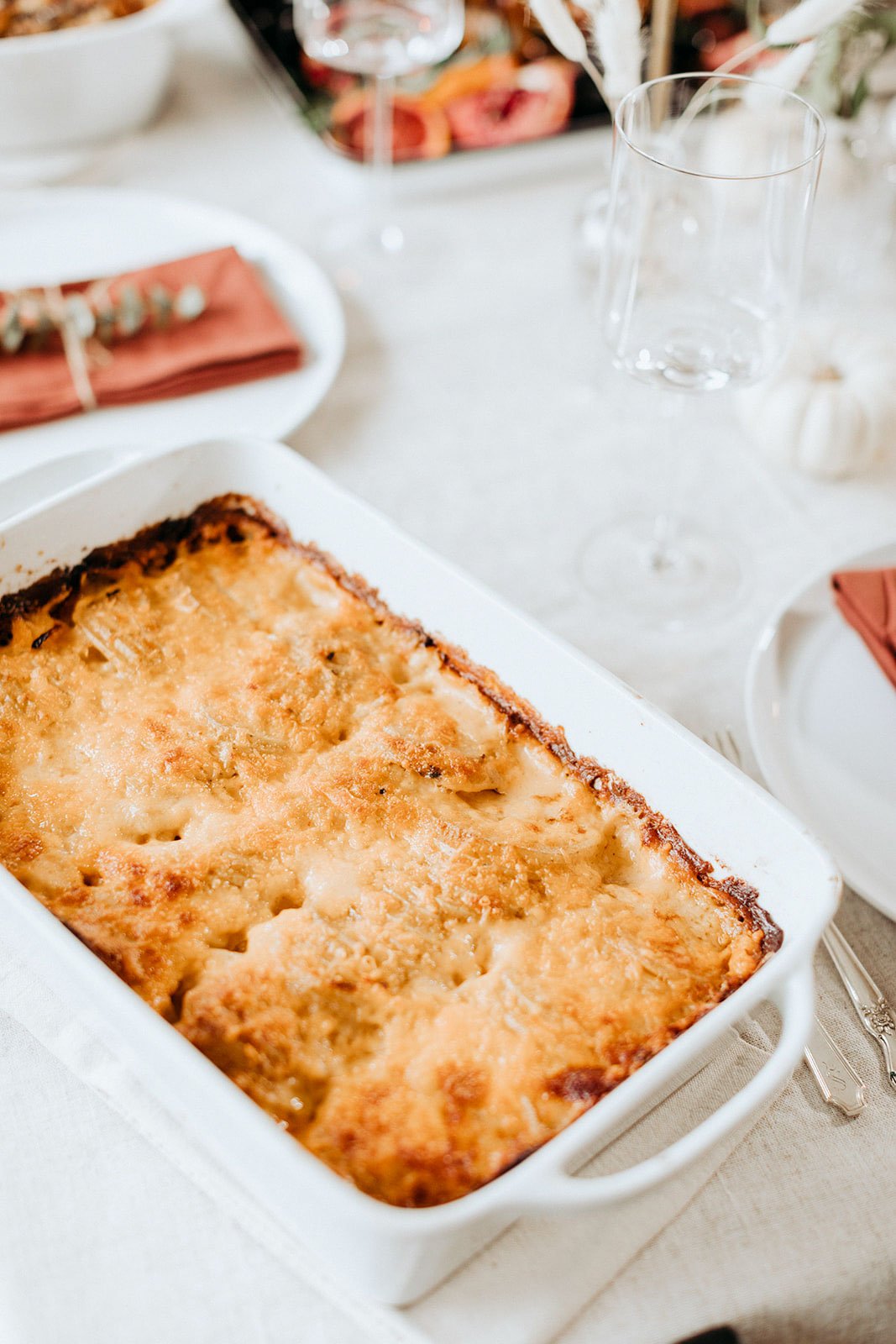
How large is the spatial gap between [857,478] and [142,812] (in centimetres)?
111

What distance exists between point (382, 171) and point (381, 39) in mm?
202

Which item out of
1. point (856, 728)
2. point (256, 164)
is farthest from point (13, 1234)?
point (256, 164)

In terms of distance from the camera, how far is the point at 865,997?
1.07 meters

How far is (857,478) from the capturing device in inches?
65.0

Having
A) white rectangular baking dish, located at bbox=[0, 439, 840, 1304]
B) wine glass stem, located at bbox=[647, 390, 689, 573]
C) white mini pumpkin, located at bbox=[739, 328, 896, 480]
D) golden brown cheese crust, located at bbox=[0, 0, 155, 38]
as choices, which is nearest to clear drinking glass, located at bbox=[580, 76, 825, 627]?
wine glass stem, located at bbox=[647, 390, 689, 573]

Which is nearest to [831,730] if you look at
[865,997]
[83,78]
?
[865,997]

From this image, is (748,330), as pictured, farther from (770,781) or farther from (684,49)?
(684,49)

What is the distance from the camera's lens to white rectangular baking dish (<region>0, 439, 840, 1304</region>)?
2.48ft

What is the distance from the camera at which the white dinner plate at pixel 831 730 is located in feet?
3.82

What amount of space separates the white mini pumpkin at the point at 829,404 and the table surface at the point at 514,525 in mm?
50

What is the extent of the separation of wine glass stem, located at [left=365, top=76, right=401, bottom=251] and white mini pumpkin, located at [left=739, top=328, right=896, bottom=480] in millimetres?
736

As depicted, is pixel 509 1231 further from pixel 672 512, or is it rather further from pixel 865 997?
pixel 672 512

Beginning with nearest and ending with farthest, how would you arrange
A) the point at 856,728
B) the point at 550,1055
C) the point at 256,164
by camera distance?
the point at 550,1055, the point at 856,728, the point at 256,164

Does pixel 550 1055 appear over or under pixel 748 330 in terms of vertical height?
under
